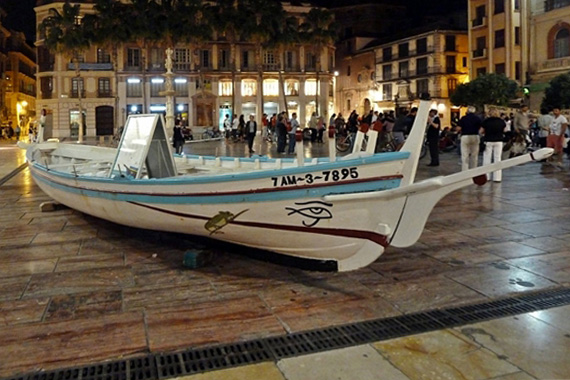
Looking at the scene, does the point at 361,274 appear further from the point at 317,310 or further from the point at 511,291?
the point at 511,291

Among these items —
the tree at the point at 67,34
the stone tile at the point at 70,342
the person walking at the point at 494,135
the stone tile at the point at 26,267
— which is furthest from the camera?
the tree at the point at 67,34

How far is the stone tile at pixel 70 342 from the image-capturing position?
3.58 metres

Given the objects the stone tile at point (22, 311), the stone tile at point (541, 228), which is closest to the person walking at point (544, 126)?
the stone tile at point (541, 228)

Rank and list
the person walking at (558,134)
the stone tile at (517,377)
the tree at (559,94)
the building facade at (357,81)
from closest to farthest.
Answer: the stone tile at (517,377), the person walking at (558,134), the tree at (559,94), the building facade at (357,81)

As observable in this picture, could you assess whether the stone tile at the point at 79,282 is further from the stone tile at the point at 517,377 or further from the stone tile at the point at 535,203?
the stone tile at the point at 535,203

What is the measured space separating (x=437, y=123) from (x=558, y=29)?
28.7m

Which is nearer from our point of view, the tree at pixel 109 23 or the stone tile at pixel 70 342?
the stone tile at pixel 70 342

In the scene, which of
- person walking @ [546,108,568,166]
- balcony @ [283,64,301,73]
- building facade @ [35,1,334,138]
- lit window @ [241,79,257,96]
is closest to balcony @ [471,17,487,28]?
building facade @ [35,1,334,138]

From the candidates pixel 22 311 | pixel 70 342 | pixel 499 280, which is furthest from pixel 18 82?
pixel 499 280

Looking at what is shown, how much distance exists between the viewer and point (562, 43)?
3766 cm

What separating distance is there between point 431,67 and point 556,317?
5393 centimetres

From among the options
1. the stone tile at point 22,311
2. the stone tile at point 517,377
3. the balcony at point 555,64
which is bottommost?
the stone tile at point 517,377

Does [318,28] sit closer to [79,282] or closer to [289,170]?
[289,170]

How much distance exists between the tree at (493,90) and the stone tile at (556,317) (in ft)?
121
